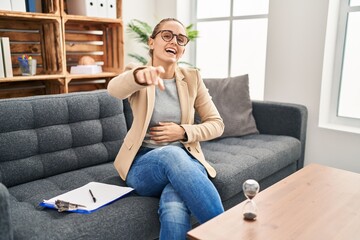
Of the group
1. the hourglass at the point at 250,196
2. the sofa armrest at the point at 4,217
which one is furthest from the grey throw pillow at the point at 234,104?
the sofa armrest at the point at 4,217

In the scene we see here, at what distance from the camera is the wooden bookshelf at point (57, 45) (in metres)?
2.57

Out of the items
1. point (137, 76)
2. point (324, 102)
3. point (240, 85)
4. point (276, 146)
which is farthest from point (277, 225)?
point (324, 102)

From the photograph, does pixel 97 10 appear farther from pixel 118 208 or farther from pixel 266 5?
pixel 118 208

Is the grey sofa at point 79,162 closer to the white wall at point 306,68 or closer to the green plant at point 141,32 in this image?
the white wall at point 306,68

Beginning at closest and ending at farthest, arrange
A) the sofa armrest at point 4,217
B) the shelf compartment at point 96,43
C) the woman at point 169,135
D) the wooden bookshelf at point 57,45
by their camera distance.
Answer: the sofa armrest at point 4,217 < the woman at point 169,135 < the wooden bookshelf at point 57,45 < the shelf compartment at point 96,43

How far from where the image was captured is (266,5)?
9.89ft

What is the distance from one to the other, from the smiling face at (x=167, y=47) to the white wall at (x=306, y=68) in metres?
1.37

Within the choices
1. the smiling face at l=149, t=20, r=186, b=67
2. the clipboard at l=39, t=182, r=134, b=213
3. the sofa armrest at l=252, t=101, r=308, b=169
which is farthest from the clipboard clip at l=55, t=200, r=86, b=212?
the sofa armrest at l=252, t=101, r=308, b=169

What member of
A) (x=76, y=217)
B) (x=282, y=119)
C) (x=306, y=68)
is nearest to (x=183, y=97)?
(x=76, y=217)

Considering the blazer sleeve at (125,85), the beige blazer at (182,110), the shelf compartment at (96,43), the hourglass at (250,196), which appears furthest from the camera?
the shelf compartment at (96,43)

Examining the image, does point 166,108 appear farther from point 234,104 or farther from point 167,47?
point 234,104

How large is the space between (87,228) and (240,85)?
5.50 ft

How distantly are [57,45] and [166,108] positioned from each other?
1467mm

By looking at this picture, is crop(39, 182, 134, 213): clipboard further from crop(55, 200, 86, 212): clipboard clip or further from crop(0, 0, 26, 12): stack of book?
crop(0, 0, 26, 12): stack of book
